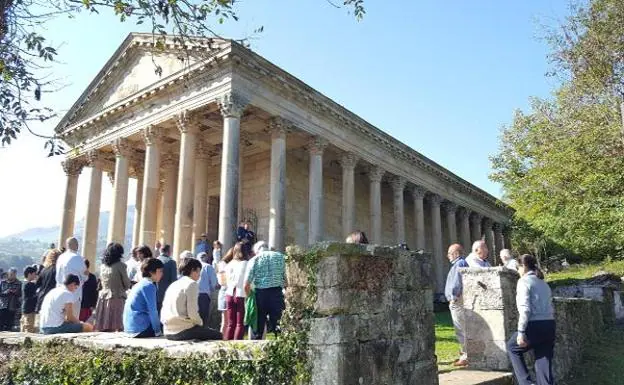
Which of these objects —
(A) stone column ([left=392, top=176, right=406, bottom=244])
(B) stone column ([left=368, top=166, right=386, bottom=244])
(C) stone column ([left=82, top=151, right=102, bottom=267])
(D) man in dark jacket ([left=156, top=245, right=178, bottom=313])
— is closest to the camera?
(D) man in dark jacket ([left=156, top=245, right=178, bottom=313])

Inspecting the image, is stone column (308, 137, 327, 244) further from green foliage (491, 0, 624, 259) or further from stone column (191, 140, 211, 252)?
green foliage (491, 0, 624, 259)

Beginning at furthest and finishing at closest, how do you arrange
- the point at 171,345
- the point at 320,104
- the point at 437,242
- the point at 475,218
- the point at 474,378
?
the point at 475,218 < the point at 437,242 < the point at 320,104 < the point at 474,378 < the point at 171,345

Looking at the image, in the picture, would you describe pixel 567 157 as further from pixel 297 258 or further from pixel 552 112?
pixel 297 258

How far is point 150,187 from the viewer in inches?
787

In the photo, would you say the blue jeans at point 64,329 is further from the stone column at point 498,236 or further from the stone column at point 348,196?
the stone column at point 498,236

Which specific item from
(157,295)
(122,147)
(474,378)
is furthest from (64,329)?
(122,147)

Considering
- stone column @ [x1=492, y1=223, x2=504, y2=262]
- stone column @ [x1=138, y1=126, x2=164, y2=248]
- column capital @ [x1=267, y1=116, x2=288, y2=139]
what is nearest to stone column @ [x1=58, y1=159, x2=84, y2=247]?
stone column @ [x1=138, y1=126, x2=164, y2=248]

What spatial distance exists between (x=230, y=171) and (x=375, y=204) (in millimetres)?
10159

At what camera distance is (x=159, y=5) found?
6.46m

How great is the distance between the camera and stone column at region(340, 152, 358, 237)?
23.1 m

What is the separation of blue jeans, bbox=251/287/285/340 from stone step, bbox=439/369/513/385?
9.11 ft

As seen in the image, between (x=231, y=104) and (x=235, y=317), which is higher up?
(x=231, y=104)

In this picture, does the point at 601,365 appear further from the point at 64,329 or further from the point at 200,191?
the point at 200,191

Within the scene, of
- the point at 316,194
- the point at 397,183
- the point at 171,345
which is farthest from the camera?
the point at 397,183
